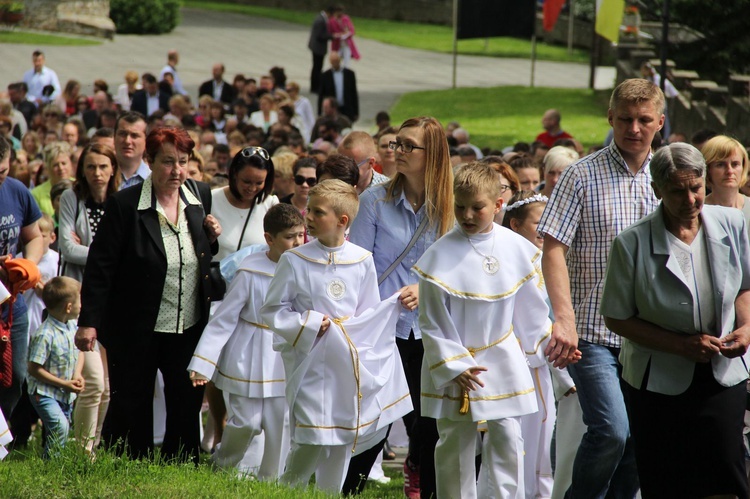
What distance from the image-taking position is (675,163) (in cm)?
491

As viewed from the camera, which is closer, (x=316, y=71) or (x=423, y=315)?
(x=423, y=315)

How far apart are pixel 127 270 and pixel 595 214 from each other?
108 inches

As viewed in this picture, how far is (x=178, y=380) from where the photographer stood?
6.91 meters

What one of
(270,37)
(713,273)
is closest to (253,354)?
(713,273)

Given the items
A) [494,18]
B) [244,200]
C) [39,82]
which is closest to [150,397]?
[244,200]

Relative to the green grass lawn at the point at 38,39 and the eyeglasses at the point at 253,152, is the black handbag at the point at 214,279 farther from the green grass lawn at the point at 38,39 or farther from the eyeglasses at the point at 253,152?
the green grass lawn at the point at 38,39

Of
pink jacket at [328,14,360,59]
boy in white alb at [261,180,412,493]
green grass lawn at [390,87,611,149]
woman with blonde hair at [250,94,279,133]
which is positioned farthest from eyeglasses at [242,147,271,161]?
pink jacket at [328,14,360,59]

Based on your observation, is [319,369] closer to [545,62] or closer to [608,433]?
[608,433]

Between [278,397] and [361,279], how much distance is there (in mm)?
1303

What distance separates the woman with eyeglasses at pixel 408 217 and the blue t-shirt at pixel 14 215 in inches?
92.4

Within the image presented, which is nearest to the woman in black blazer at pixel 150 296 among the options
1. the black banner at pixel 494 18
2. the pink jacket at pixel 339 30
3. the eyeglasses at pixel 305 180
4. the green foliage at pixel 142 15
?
the eyeglasses at pixel 305 180

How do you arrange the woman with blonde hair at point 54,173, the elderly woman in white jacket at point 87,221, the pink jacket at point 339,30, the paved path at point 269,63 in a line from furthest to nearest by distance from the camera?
the paved path at point 269,63 < the pink jacket at point 339,30 < the woman with blonde hair at point 54,173 < the elderly woman in white jacket at point 87,221

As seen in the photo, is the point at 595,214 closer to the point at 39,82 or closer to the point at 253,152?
the point at 253,152

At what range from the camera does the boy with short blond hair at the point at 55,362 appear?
7.95 m
